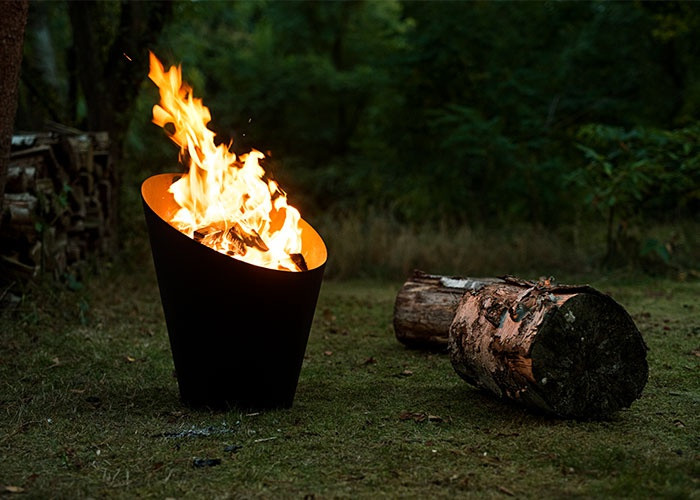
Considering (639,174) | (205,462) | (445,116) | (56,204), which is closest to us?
(205,462)

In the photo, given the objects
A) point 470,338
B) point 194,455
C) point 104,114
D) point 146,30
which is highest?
point 146,30

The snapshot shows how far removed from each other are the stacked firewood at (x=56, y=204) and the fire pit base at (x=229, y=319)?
8.53 feet

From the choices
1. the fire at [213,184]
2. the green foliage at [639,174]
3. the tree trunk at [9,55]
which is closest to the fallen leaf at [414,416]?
the fire at [213,184]

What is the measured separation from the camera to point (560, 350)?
3383mm

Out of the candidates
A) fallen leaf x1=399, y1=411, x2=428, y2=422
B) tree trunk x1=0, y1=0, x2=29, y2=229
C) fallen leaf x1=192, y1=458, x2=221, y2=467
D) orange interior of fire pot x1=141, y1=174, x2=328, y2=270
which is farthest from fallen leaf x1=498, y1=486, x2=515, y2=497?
tree trunk x1=0, y1=0, x2=29, y2=229

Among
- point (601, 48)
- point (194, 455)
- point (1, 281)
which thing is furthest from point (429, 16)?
point (194, 455)

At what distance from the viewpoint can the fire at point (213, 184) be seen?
12.9 ft

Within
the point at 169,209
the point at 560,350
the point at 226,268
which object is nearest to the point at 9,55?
the point at 169,209

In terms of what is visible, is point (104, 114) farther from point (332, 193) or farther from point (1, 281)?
point (332, 193)

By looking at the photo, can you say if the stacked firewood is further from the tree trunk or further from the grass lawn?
the tree trunk

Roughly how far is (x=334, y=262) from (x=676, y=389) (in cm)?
580

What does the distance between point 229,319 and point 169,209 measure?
835mm

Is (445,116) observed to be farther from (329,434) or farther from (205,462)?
(205,462)

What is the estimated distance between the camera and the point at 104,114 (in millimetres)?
8672
